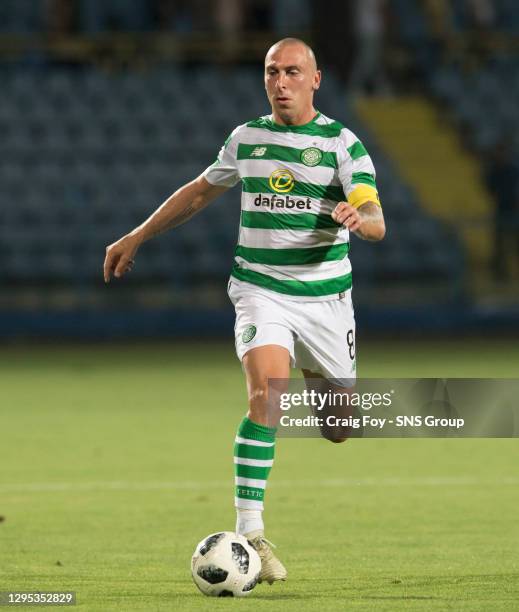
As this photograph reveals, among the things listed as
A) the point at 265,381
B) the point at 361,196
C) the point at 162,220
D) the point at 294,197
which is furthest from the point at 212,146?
the point at 265,381

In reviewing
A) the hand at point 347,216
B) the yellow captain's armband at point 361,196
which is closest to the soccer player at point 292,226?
the yellow captain's armband at point 361,196

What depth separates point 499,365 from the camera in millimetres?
17156

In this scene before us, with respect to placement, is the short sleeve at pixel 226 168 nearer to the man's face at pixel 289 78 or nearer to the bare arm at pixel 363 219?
the man's face at pixel 289 78

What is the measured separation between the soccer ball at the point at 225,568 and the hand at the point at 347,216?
1.33 meters

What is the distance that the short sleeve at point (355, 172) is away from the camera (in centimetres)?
651

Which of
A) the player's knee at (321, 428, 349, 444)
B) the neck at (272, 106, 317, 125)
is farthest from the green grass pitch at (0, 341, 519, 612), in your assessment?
the neck at (272, 106, 317, 125)

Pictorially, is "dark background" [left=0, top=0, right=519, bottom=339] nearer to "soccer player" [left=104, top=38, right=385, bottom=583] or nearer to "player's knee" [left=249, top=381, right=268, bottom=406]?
"soccer player" [left=104, top=38, right=385, bottom=583]

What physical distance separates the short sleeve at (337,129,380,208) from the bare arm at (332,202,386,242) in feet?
0.31

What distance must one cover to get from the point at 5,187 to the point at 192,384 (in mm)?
7474

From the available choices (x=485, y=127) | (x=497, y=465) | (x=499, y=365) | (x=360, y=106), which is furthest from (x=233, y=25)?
(x=497, y=465)

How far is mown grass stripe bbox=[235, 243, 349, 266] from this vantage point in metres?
6.73

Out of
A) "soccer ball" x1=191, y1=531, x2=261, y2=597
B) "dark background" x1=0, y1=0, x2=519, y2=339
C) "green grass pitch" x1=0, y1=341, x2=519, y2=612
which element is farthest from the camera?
"dark background" x1=0, y1=0, x2=519, y2=339

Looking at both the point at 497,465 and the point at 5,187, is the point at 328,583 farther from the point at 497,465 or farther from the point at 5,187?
the point at 5,187

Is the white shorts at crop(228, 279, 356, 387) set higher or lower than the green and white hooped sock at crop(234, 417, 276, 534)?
higher
